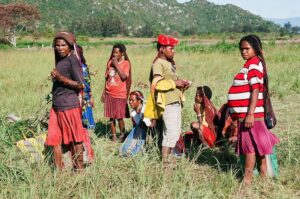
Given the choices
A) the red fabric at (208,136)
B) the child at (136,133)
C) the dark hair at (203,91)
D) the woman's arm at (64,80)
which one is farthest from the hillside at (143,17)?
the woman's arm at (64,80)

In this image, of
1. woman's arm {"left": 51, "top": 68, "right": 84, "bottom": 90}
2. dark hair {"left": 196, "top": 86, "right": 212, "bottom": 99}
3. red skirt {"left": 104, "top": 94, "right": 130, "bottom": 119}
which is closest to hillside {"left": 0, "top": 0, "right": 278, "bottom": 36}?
red skirt {"left": 104, "top": 94, "right": 130, "bottom": 119}

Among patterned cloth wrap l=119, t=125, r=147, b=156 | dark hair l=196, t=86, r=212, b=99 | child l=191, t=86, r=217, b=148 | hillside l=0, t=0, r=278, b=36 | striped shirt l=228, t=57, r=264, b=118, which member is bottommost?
patterned cloth wrap l=119, t=125, r=147, b=156

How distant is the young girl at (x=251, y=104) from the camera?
9.87 ft

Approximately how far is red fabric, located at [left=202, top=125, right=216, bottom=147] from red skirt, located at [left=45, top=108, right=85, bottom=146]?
153cm

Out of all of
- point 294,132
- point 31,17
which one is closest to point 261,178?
point 294,132

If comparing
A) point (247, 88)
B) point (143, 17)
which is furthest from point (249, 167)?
point (143, 17)

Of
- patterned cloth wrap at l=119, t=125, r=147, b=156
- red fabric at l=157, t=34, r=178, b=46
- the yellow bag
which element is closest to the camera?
red fabric at l=157, t=34, r=178, b=46

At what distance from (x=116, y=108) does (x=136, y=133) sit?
761mm

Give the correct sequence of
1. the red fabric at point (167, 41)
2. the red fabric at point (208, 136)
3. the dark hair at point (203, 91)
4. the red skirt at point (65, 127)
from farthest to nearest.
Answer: the dark hair at point (203, 91)
the red fabric at point (208, 136)
the red fabric at point (167, 41)
the red skirt at point (65, 127)

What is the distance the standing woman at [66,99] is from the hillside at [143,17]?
200 feet

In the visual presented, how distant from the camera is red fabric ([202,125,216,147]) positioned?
14.2 feet

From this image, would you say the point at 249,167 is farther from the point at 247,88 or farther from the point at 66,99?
the point at 66,99

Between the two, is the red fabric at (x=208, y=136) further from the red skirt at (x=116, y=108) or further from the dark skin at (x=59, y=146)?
the dark skin at (x=59, y=146)

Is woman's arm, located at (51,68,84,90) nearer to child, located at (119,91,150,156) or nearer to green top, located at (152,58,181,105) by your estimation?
green top, located at (152,58,181,105)
